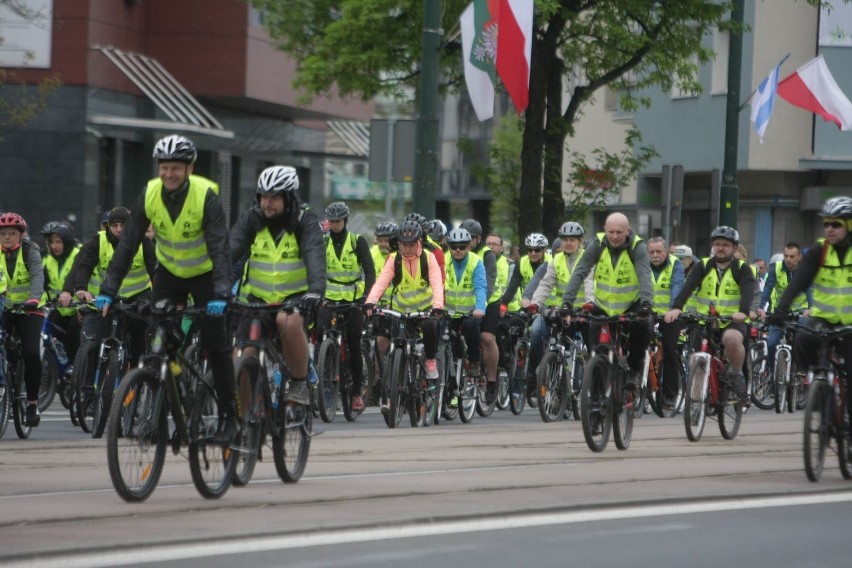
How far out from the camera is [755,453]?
45.4 feet

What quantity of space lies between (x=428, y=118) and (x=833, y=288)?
8324 mm

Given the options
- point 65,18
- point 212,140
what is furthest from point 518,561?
point 212,140

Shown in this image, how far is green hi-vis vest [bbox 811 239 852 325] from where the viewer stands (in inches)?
458

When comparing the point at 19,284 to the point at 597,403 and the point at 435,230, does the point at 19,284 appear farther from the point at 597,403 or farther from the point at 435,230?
the point at 597,403

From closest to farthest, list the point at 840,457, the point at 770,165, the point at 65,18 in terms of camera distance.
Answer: the point at 840,457 → the point at 65,18 → the point at 770,165

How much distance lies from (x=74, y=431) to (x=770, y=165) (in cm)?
2640

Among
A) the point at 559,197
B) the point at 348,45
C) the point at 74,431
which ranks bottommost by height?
the point at 74,431

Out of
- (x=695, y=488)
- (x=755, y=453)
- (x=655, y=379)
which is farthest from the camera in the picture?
(x=655, y=379)

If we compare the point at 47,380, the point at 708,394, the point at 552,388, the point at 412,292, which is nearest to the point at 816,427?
the point at 708,394

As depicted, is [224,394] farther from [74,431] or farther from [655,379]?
[655,379]

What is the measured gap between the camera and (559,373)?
17750 millimetres

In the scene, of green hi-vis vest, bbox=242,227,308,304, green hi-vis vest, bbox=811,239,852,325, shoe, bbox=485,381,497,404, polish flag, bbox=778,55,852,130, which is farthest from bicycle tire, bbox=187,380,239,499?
polish flag, bbox=778,55,852,130

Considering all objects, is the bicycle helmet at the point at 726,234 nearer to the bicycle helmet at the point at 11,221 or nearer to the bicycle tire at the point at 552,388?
the bicycle tire at the point at 552,388

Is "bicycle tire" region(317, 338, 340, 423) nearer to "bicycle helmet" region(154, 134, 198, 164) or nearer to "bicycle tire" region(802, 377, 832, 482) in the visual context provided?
"bicycle tire" region(802, 377, 832, 482)
